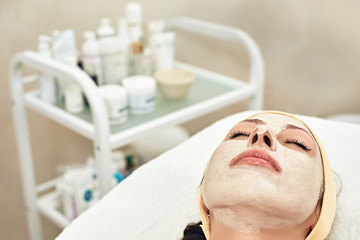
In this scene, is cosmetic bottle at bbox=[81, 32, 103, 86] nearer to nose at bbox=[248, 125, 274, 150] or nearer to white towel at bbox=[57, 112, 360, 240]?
white towel at bbox=[57, 112, 360, 240]

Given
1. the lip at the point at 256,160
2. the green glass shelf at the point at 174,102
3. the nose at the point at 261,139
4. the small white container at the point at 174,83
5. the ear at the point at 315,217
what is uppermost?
the nose at the point at 261,139

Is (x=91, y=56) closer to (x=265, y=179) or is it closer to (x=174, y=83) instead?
A: (x=174, y=83)

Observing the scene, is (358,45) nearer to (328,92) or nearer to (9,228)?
(328,92)

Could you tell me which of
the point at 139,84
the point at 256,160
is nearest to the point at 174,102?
the point at 139,84

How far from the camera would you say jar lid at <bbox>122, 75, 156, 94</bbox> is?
4.49 feet

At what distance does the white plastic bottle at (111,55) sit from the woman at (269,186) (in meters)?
0.68

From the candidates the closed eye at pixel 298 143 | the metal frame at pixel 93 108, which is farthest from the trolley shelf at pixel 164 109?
the closed eye at pixel 298 143

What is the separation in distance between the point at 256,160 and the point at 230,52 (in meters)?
1.09

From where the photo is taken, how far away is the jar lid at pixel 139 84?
1367mm

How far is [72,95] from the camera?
1.38 meters

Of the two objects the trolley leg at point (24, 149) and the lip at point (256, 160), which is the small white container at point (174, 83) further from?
the lip at point (256, 160)

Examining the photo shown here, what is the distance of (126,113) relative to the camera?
1.37 metres

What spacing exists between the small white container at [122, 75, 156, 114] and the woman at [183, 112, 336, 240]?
0.55 m

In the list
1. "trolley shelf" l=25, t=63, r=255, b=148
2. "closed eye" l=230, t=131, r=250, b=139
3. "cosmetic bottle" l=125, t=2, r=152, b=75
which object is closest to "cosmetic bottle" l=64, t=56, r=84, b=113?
"trolley shelf" l=25, t=63, r=255, b=148
